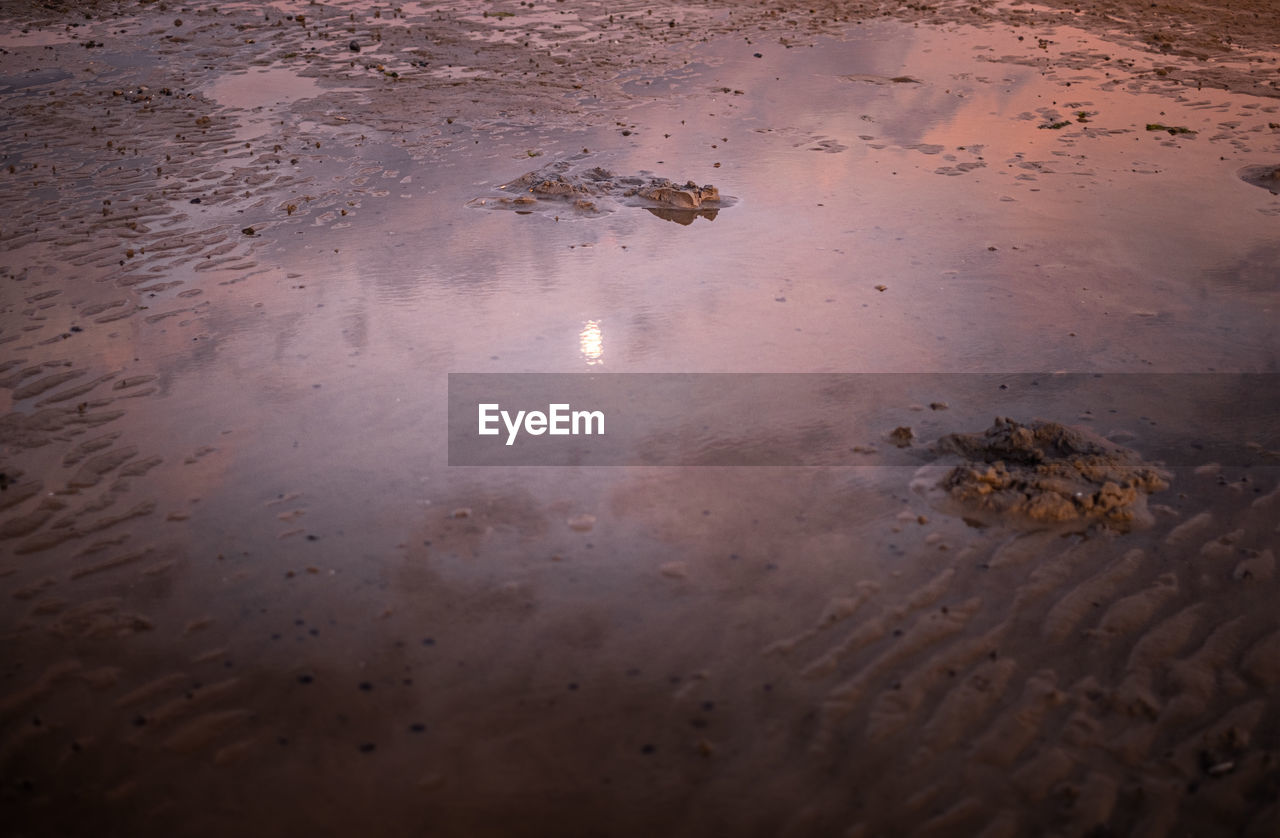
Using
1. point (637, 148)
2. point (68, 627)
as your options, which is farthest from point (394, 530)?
point (637, 148)

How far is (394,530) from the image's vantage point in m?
3.61

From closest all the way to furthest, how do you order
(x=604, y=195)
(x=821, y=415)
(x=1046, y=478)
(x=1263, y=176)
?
(x=1046, y=478), (x=821, y=415), (x=604, y=195), (x=1263, y=176)

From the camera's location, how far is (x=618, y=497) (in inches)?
150

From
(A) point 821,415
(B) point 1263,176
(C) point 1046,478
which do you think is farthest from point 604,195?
(B) point 1263,176

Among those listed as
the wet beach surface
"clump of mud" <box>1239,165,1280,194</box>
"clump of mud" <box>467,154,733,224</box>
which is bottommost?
the wet beach surface

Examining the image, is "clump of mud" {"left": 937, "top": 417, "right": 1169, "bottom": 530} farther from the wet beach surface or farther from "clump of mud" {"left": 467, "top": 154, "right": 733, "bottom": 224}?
"clump of mud" {"left": 467, "top": 154, "right": 733, "bottom": 224}

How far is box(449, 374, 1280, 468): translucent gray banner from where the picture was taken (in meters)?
4.07

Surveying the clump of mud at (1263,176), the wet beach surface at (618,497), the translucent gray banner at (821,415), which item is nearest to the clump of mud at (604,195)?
the wet beach surface at (618,497)

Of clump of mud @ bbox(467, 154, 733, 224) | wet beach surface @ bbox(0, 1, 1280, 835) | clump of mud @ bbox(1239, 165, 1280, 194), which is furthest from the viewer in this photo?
clump of mud @ bbox(1239, 165, 1280, 194)

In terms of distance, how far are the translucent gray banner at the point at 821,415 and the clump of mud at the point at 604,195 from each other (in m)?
2.50

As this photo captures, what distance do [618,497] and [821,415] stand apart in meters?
1.19

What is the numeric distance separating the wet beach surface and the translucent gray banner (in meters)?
0.04

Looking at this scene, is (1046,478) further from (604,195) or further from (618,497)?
(604,195)

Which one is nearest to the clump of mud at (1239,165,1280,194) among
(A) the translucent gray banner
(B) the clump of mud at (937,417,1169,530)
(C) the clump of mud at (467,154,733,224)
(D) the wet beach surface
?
(D) the wet beach surface
